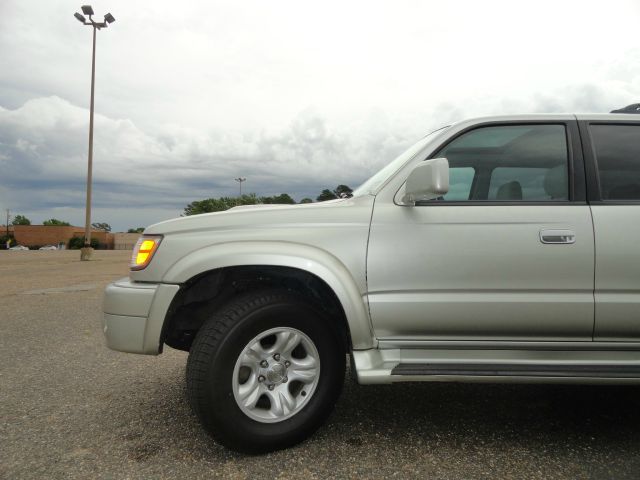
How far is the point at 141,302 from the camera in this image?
9.07 feet

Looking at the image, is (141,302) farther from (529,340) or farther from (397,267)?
(529,340)

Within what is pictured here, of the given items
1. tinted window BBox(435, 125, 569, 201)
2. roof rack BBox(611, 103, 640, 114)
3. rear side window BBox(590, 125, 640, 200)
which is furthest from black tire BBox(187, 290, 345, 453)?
roof rack BBox(611, 103, 640, 114)

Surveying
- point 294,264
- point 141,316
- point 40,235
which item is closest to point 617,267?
point 294,264

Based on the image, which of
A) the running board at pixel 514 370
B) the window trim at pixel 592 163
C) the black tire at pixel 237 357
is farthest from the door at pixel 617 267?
the black tire at pixel 237 357

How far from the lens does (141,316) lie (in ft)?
9.04

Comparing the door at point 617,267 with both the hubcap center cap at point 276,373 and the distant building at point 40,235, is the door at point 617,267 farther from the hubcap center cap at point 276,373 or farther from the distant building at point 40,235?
the distant building at point 40,235

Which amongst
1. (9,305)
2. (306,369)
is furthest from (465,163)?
(9,305)

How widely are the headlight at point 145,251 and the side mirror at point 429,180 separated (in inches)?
56.2

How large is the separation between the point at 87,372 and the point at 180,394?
3.74 ft

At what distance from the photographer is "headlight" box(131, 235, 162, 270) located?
9.31 feet

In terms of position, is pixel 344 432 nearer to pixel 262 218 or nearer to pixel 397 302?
pixel 397 302

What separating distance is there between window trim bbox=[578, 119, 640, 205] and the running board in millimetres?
895

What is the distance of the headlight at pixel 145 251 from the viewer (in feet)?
9.31

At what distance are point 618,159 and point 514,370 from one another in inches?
55.3
